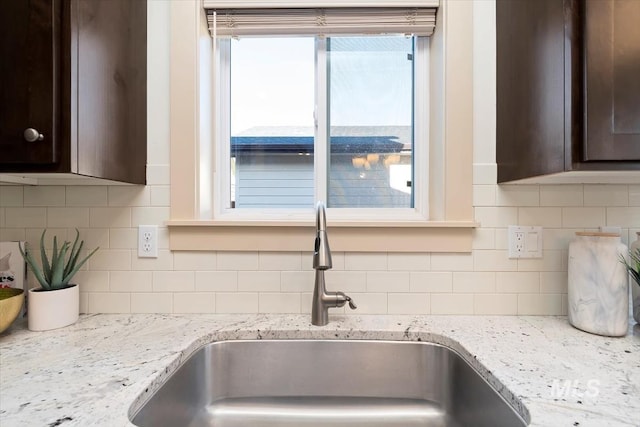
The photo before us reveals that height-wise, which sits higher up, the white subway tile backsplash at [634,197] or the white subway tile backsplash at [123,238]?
the white subway tile backsplash at [634,197]

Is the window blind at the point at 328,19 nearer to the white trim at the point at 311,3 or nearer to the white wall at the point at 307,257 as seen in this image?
the white trim at the point at 311,3

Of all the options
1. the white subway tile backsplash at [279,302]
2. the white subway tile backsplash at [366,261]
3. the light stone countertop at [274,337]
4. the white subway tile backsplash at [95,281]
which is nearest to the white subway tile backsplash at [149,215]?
the white subway tile backsplash at [95,281]

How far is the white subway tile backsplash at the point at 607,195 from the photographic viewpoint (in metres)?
1.06

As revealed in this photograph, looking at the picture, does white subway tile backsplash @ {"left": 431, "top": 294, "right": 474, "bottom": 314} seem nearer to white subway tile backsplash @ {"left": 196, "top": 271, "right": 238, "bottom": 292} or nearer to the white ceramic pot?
white subway tile backsplash @ {"left": 196, "top": 271, "right": 238, "bottom": 292}

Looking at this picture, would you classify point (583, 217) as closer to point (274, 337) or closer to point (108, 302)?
point (274, 337)

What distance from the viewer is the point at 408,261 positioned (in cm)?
108

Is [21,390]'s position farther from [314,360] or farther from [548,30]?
[548,30]

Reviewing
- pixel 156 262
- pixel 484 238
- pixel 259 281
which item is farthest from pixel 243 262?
pixel 484 238

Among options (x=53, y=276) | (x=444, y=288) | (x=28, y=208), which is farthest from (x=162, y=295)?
(x=444, y=288)

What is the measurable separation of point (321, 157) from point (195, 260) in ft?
2.05

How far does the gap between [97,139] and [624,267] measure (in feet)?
5.13

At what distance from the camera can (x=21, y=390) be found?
2.08ft

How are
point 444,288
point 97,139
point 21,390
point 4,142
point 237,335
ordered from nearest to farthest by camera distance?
point 21,390 → point 4,142 → point 97,139 → point 237,335 → point 444,288

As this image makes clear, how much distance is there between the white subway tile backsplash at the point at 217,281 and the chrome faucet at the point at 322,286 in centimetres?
32
